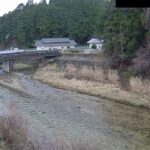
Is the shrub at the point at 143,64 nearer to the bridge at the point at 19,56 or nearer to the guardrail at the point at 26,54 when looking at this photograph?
the bridge at the point at 19,56

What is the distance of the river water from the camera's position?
17.2m

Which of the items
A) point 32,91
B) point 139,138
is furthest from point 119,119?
point 32,91

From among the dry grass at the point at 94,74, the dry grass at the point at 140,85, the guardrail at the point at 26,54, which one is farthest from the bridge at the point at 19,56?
the dry grass at the point at 140,85

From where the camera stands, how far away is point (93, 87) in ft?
106

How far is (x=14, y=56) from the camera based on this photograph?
49.6 m

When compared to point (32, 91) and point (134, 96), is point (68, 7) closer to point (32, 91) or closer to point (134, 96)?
point (32, 91)

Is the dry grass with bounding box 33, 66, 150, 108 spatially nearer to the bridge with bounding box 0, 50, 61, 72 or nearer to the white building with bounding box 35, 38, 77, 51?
the bridge with bounding box 0, 50, 61, 72

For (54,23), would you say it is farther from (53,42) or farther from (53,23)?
(53,42)

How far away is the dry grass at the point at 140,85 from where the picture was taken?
28347 millimetres

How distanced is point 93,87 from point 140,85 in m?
4.49

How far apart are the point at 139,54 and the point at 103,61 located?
9.56 meters

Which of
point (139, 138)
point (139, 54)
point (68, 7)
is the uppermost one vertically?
point (68, 7)

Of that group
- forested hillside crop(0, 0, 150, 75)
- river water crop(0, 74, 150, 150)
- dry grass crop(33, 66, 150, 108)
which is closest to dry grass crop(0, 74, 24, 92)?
river water crop(0, 74, 150, 150)

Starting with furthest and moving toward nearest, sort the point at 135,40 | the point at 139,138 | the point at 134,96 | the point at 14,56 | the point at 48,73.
Answer: 1. the point at 14,56
2. the point at 48,73
3. the point at 135,40
4. the point at 134,96
5. the point at 139,138
